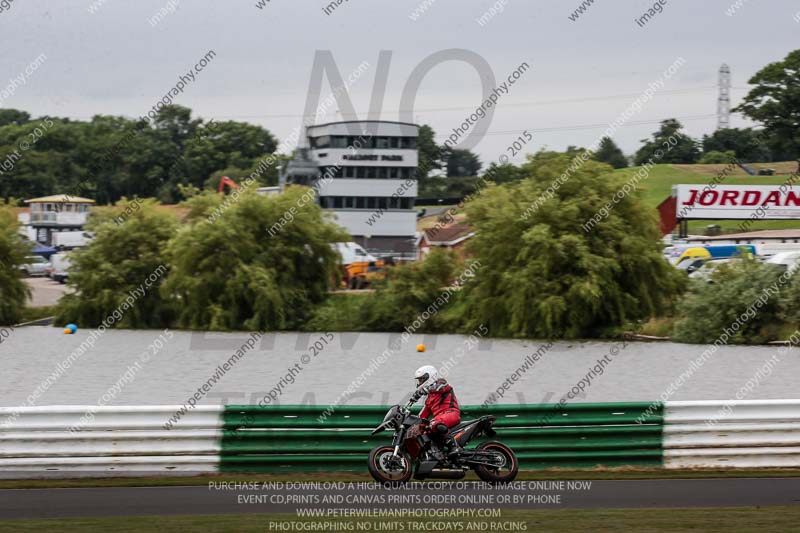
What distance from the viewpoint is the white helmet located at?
11.8m

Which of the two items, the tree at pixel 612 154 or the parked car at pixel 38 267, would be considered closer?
the parked car at pixel 38 267

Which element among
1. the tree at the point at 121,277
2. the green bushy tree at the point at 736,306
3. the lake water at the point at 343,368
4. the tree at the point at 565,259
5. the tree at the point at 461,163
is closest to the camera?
the lake water at the point at 343,368

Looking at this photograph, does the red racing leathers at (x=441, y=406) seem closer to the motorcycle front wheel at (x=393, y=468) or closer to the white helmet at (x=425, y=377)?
the white helmet at (x=425, y=377)

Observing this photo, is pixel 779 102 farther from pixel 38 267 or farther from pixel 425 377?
pixel 425 377

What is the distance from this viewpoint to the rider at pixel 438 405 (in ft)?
38.7

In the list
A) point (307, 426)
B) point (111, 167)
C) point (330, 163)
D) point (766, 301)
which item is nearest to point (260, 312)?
point (766, 301)

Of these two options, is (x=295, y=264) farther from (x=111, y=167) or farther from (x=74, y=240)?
(x=111, y=167)

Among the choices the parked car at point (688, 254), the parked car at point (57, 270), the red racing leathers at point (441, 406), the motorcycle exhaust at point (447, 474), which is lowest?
the motorcycle exhaust at point (447, 474)

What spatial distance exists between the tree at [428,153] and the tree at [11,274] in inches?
2859

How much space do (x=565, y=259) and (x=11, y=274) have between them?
1006 inches

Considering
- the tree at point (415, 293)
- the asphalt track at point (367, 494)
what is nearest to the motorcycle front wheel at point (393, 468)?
the asphalt track at point (367, 494)

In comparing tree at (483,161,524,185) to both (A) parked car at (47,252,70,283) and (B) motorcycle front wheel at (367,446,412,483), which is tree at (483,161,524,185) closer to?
(A) parked car at (47,252,70,283)

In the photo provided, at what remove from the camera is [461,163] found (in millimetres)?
133375

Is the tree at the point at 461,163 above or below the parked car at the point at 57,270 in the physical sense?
above
